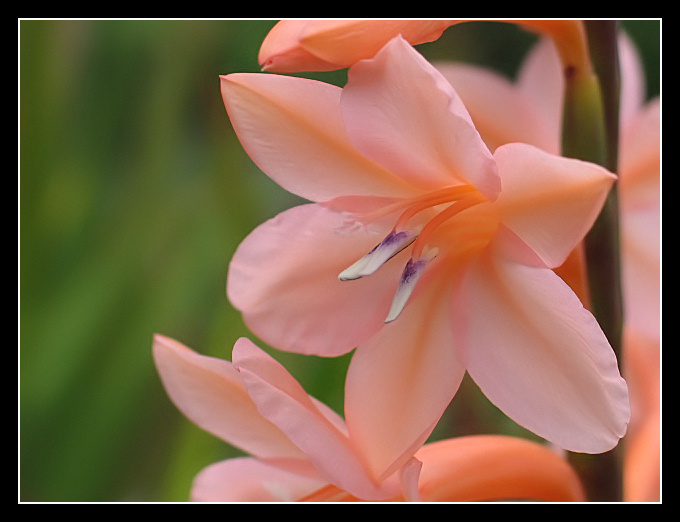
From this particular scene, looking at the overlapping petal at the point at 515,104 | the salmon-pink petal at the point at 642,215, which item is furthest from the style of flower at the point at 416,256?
the salmon-pink petal at the point at 642,215

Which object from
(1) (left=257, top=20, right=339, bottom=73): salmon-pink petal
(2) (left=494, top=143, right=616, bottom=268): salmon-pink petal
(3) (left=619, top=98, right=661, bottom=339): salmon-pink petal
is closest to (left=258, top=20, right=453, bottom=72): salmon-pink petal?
(1) (left=257, top=20, right=339, bottom=73): salmon-pink petal

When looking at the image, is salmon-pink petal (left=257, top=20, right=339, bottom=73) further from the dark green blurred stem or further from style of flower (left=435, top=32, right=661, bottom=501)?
style of flower (left=435, top=32, right=661, bottom=501)

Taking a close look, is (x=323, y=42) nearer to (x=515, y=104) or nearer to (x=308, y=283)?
(x=308, y=283)

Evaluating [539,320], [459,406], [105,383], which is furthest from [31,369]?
[539,320]

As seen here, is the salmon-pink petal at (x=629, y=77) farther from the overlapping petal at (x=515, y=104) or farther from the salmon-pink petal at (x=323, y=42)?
the salmon-pink petal at (x=323, y=42)

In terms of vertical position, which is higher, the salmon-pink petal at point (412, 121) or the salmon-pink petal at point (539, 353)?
the salmon-pink petal at point (412, 121)
